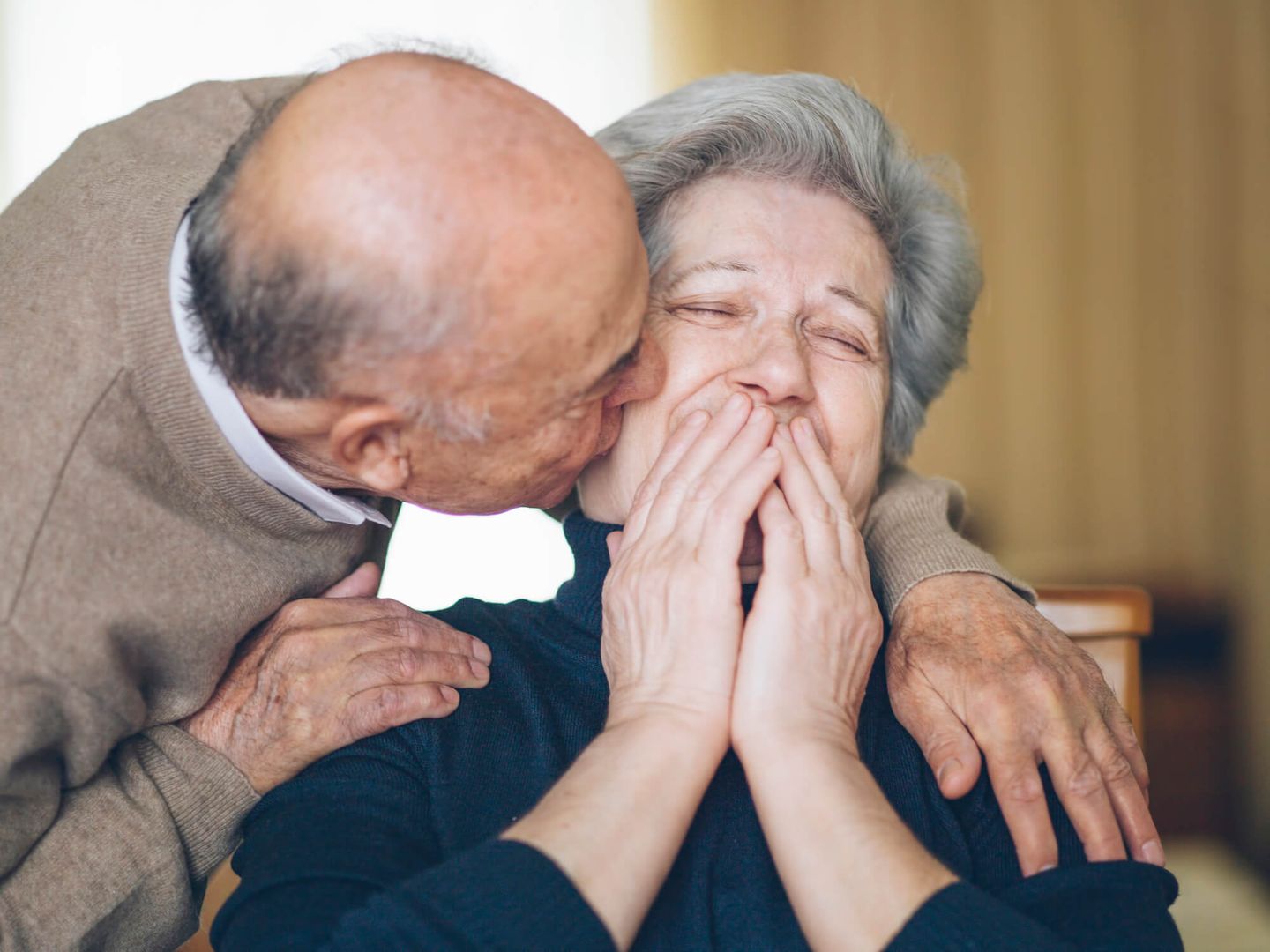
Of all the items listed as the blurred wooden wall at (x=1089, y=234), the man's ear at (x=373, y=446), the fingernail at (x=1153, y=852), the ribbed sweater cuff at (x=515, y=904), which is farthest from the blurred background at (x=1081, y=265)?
the ribbed sweater cuff at (x=515, y=904)

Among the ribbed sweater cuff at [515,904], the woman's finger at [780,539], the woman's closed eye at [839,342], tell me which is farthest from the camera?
the woman's closed eye at [839,342]

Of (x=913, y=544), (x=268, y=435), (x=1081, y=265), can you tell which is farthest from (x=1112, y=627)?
(x=1081, y=265)

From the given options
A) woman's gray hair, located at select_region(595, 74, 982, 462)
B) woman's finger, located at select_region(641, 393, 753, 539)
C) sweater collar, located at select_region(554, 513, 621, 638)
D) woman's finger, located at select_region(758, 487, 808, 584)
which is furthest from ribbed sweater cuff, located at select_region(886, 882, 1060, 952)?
woman's gray hair, located at select_region(595, 74, 982, 462)

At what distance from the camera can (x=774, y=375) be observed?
4.56ft

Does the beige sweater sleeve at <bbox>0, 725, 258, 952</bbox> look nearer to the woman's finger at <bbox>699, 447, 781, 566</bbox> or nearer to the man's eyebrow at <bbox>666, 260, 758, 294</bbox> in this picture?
the woman's finger at <bbox>699, 447, 781, 566</bbox>

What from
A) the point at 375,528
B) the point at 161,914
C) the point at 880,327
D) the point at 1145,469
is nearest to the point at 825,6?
the point at 1145,469

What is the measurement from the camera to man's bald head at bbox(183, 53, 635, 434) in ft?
3.29

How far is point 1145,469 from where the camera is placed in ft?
13.7

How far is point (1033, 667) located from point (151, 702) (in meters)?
0.99

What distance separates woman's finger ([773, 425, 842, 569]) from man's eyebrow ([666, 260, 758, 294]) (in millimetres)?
250

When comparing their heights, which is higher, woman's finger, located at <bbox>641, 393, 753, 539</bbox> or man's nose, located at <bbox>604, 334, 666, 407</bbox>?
man's nose, located at <bbox>604, 334, 666, 407</bbox>

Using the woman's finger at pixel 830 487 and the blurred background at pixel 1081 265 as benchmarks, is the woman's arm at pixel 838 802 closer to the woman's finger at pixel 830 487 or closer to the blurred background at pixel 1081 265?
the woman's finger at pixel 830 487

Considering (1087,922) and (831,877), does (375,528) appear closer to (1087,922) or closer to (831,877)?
(831,877)

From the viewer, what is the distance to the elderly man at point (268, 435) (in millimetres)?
1028
